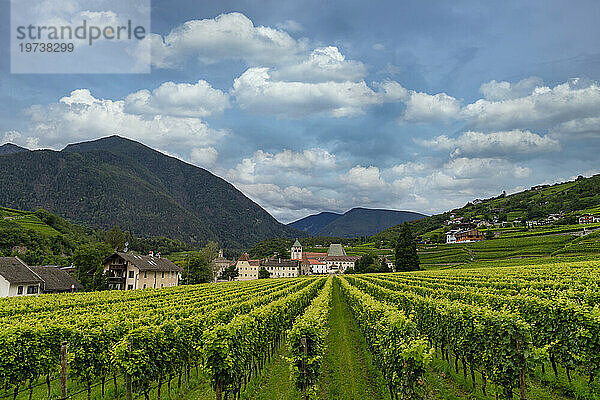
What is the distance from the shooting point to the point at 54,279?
186 feet

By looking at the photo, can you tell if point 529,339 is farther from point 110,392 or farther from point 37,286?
point 37,286

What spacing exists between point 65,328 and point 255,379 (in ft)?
24.5

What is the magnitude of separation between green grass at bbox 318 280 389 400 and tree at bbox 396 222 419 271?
6299 centimetres

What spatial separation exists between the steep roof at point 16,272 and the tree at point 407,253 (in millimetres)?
67350

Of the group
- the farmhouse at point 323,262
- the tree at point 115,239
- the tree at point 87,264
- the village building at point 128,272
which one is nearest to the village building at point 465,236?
the farmhouse at point 323,262

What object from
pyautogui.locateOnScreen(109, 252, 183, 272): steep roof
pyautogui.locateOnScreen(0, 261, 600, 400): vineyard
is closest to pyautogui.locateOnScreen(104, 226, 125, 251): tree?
pyautogui.locateOnScreen(109, 252, 183, 272): steep roof

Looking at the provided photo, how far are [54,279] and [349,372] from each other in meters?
57.9

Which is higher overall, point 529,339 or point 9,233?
point 9,233

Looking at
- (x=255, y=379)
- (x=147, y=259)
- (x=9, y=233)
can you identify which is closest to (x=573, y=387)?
(x=255, y=379)

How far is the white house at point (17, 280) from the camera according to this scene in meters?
47.9

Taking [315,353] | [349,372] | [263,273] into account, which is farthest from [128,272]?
[263,273]

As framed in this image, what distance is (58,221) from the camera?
148m

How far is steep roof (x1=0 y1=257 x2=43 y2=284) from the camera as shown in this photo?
4875cm

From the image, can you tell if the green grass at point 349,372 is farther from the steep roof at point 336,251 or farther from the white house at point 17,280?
the steep roof at point 336,251
